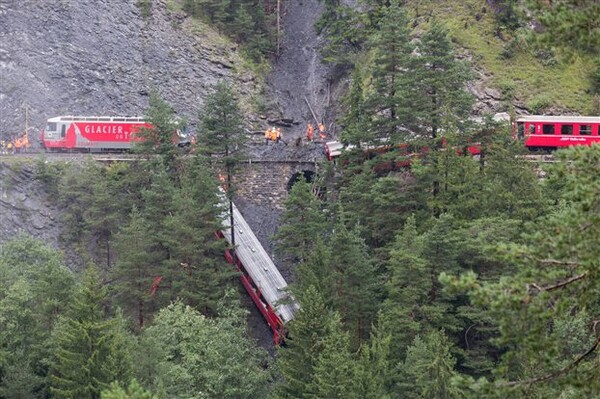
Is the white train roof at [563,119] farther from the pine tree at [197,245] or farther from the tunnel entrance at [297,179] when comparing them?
the pine tree at [197,245]

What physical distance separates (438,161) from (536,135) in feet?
34.3

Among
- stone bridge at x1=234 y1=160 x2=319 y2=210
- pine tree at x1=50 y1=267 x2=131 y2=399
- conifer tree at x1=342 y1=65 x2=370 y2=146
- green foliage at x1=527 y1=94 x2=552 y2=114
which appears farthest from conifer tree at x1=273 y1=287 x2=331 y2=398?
green foliage at x1=527 y1=94 x2=552 y2=114

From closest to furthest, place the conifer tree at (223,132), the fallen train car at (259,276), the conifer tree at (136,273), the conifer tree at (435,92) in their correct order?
1. the conifer tree at (136,273)
2. the conifer tree at (435,92)
3. the fallen train car at (259,276)
4. the conifer tree at (223,132)

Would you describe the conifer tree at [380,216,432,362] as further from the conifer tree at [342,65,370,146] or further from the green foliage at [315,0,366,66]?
the green foliage at [315,0,366,66]

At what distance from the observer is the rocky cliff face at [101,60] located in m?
48.9

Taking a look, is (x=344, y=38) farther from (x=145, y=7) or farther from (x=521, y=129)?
(x=521, y=129)

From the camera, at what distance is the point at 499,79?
157 feet

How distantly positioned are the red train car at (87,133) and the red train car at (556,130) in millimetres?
21009

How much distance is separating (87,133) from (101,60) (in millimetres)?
8958

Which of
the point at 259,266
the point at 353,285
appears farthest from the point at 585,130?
the point at 259,266

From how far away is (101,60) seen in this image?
174 ft

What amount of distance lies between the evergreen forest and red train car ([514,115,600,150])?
18.1 ft

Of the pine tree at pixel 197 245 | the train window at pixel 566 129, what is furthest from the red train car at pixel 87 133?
the train window at pixel 566 129

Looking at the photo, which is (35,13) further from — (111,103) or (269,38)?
(269,38)
